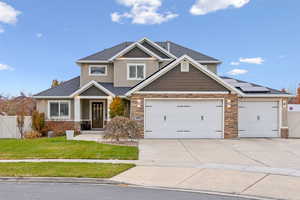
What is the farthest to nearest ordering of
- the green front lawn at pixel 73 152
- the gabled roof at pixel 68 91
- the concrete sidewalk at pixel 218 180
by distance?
the gabled roof at pixel 68 91 < the green front lawn at pixel 73 152 < the concrete sidewalk at pixel 218 180

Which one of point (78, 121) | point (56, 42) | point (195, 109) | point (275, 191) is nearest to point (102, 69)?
point (78, 121)

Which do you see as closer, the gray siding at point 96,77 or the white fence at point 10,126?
the white fence at point 10,126

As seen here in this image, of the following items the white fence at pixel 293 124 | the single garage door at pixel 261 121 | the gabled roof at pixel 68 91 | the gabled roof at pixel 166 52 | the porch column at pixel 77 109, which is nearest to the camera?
the single garage door at pixel 261 121

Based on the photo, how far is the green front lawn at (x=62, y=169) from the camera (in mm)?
7086

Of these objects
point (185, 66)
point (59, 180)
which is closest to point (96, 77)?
point (185, 66)

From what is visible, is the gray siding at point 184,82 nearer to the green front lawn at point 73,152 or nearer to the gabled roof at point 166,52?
the green front lawn at point 73,152

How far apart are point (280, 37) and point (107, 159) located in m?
18.6

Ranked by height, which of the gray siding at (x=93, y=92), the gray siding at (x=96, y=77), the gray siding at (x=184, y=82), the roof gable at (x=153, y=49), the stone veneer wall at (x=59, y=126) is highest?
the roof gable at (x=153, y=49)

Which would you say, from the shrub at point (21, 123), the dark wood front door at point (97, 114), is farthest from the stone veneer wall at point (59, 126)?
the dark wood front door at point (97, 114)

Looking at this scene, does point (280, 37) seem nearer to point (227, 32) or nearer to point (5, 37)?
point (227, 32)

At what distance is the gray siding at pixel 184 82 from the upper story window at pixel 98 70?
7017mm

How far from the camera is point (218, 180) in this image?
21.8ft

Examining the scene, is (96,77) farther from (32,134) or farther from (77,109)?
(32,134)

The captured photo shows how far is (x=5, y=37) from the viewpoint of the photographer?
22859 mm
